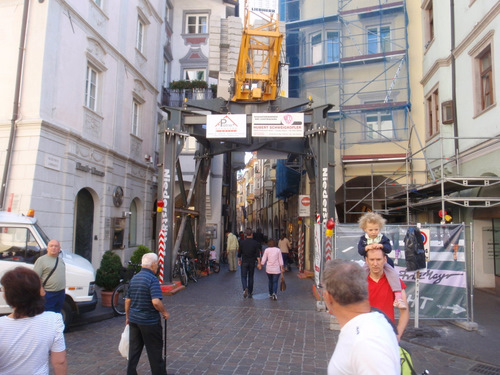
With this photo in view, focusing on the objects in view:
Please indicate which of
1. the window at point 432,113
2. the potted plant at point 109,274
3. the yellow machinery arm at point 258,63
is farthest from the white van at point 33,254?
the window at point 432,113

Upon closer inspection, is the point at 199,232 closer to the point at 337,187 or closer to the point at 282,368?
the point at 337,187

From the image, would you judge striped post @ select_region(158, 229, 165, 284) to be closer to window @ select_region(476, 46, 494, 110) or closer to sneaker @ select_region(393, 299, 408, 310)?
sneaker @ select_region(393, 299, 408, 310)

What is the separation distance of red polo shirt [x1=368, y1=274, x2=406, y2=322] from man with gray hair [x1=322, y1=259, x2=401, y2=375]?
1.67 m

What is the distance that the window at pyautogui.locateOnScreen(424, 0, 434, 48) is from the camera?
15.9m

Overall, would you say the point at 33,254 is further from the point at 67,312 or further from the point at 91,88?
the point at 91,88

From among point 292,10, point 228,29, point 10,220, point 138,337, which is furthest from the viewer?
point 292,10

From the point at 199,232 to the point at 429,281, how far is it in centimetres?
1117

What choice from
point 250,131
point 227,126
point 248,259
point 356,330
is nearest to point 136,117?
point 250,131

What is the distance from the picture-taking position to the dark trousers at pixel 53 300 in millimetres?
6225

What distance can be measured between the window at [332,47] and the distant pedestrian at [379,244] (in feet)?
52.4

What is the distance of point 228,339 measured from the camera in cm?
699

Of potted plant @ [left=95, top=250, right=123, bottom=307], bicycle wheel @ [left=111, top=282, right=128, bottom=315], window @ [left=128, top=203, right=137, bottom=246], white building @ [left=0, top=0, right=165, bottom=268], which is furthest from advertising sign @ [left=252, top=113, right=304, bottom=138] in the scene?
window @ [left=128, top=203, right=137, bottom=246]

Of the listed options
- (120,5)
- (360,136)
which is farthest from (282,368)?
(120,5)

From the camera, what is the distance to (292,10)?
20656 mm
